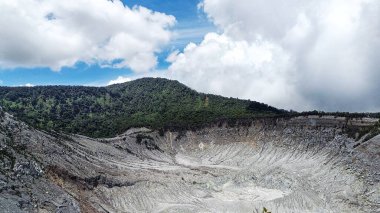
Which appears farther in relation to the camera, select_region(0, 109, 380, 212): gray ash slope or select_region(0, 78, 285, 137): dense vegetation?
select_region(0, 78, 285, 137): dense vegetation

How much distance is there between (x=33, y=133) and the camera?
2731 inches

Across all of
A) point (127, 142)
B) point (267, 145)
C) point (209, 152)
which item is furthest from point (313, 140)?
point (127, 142)

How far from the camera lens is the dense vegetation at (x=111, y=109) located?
466 ft

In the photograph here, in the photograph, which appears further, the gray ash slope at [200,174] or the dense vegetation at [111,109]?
the dense vegetation at [111,109]

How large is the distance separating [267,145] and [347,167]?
27878mm

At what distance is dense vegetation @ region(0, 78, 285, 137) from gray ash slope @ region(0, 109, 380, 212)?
32.2 meters

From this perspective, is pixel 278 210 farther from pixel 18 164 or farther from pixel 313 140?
pixel 18 164

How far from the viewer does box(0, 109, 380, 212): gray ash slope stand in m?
55.6

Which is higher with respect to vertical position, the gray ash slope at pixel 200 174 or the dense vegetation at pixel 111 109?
the dense vegetation at pixel 111 109

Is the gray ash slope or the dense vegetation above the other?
the dense vegetation

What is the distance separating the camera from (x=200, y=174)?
87.4 m

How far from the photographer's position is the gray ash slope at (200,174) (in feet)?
182

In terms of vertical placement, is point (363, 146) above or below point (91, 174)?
above

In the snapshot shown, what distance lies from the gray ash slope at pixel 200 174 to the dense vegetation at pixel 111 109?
32.2 meters
